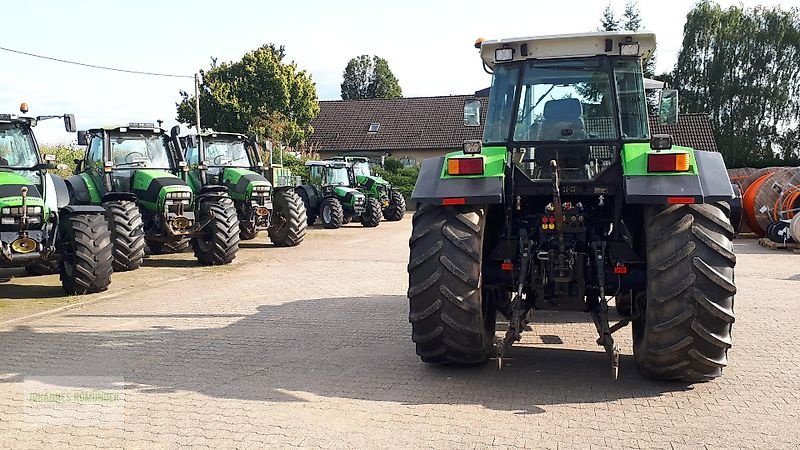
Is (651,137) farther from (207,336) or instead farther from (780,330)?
(207,336)

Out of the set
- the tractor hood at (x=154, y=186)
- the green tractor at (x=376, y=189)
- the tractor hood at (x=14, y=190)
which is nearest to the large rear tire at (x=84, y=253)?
the tractor hood at (x=14, y=190)

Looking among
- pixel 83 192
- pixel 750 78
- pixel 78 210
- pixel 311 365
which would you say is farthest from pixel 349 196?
pixel 750 78

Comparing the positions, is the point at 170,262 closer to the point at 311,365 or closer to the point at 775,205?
the point at 311,365

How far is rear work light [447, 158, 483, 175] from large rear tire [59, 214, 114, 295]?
227 inches

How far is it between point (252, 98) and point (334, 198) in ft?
39.2

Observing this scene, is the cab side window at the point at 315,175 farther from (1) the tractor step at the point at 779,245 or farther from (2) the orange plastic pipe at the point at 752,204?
(1) the tractor step at the point at 779,245

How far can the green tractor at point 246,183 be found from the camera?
14.8 metres

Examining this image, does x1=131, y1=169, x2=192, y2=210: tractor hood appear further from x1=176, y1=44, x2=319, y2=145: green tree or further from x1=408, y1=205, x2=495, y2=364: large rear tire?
x1=176, y1=44, x2=319, y2=145: green tree

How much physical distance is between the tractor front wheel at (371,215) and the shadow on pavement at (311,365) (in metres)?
15.3

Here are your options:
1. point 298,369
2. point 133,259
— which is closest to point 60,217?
point 133,259

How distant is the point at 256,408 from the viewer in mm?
4832

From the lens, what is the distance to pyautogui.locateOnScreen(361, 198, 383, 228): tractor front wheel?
76.4ft

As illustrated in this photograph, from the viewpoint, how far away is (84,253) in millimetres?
9227

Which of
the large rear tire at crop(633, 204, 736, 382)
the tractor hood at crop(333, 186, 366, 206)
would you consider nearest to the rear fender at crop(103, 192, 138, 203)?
the large rear tire at crop(633, 204, 736, 382)
